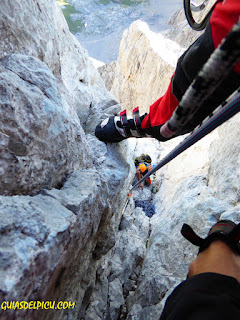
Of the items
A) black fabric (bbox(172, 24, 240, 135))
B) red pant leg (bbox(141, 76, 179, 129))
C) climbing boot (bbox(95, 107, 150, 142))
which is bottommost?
climbing boot (bbox(95, 107, 150, 142))

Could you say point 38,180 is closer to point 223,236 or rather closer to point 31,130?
point 31,130

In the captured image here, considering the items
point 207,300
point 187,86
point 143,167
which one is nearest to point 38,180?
point 207,300

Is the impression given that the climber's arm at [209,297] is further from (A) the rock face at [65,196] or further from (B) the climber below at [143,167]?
(B) the climber below at [143,167]

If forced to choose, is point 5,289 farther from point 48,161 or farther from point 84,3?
point 84,3

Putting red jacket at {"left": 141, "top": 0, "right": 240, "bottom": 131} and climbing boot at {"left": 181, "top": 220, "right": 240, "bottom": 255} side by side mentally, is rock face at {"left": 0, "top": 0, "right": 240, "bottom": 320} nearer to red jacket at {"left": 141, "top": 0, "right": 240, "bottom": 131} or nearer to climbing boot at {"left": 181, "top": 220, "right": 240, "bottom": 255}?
climbing boot at {"left": 181, "top": 220, "right": 240, "bottom": 255}

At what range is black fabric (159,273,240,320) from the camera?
537 mm

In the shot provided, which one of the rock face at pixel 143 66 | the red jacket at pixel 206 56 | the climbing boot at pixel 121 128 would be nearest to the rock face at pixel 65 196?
the climbing boot at pixel 121 128

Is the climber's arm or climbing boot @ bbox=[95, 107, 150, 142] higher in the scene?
the climber's arm

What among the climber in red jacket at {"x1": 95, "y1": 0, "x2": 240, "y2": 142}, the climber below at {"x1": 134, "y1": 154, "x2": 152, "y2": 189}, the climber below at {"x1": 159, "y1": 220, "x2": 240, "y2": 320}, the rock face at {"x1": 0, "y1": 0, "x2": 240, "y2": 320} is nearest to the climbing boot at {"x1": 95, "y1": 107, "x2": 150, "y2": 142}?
the climber in red jacket at {"x1": 95, "y1": 0, "x2": 240, "y2": 142}

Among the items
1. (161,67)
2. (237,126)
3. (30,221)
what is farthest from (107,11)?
(30,221)

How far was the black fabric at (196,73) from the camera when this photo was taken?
2.84ft

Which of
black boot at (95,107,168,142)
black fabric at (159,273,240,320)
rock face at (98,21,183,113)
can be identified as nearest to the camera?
black fabric at (159,273,240,320)

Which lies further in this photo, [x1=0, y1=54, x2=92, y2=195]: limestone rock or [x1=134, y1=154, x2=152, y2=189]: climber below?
[x1=134, y1=154, x2=152, y2=189]: climber below

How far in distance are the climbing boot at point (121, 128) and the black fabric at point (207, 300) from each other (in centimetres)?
135
